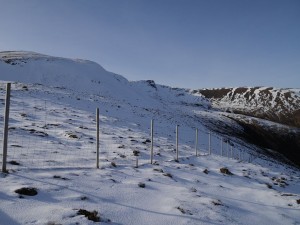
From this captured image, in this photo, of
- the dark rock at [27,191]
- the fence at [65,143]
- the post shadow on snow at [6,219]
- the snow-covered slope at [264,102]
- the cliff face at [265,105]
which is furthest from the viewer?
the snow-covered slope at [264,102]

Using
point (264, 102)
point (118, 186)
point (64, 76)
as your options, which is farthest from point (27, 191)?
point (264, 102)

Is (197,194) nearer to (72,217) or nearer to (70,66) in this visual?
(72,217)

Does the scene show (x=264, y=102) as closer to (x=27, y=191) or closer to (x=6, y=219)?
(x=27, y=191)

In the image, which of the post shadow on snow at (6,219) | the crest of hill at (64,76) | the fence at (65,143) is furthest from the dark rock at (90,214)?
the crest of hill at (64,76)

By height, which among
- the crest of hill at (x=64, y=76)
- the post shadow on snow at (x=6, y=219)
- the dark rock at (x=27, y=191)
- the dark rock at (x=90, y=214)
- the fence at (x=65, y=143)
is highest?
the crest of hill at (x=64, y=76)

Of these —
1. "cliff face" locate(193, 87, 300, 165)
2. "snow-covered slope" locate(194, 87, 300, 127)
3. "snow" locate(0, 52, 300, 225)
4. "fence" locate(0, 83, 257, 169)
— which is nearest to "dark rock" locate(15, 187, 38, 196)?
"snow" locate(0, 52, 300, 225)

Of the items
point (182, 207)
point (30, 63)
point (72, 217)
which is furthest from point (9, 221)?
point (30, 63)

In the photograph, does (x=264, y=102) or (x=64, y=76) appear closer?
(x=64, y=76)

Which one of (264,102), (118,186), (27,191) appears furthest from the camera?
(264,102)

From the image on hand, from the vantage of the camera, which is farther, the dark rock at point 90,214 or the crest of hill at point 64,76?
the crest of hill at point 64,76

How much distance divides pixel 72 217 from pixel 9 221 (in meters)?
1.21

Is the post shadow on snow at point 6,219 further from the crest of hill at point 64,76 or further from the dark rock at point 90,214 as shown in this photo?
the crest of hill at point 64,76

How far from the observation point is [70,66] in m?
69.3

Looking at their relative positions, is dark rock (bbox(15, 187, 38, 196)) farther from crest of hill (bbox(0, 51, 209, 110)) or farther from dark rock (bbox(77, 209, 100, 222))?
crest of hill (bbox(0, 51, 209, 110))
